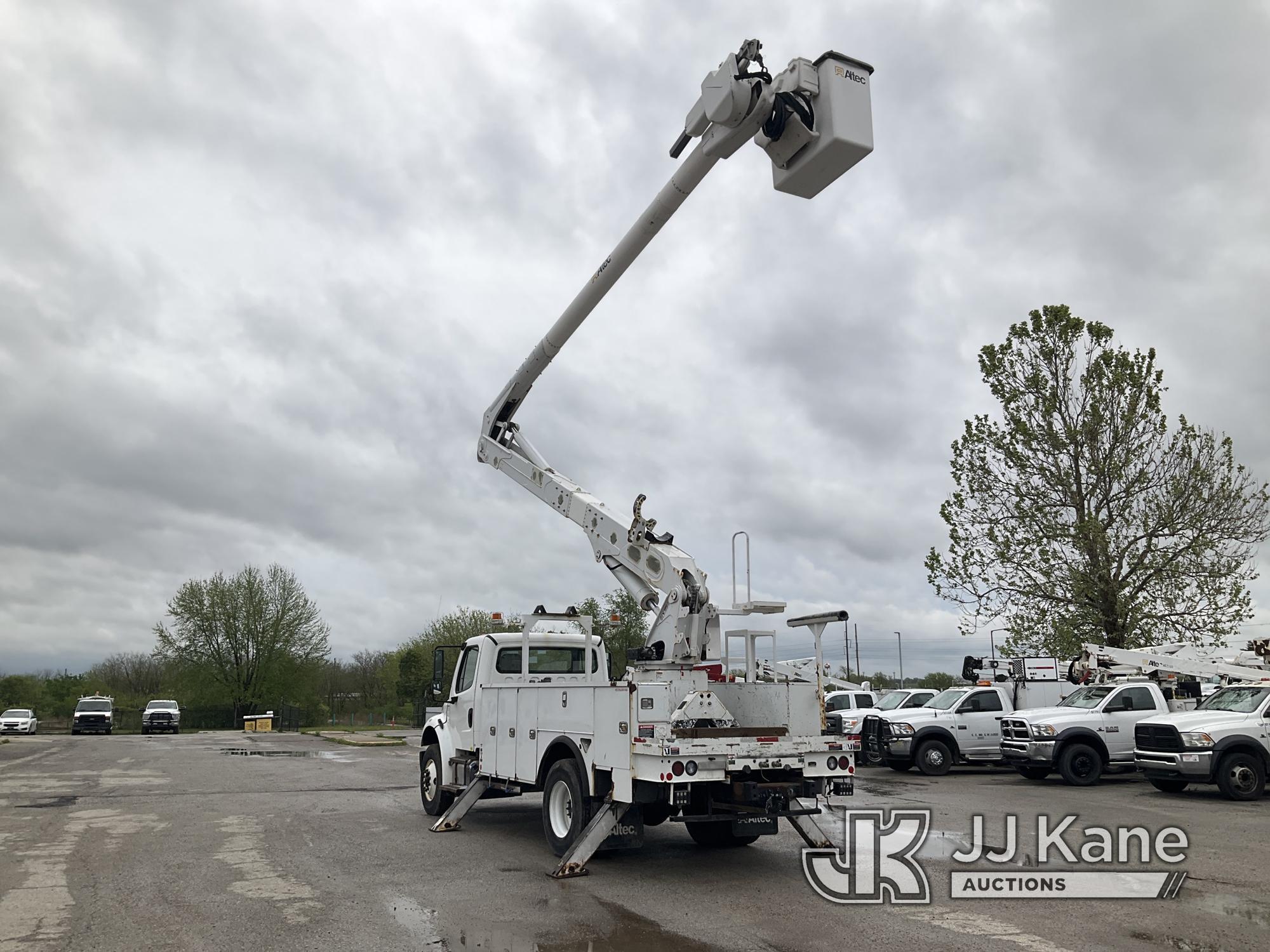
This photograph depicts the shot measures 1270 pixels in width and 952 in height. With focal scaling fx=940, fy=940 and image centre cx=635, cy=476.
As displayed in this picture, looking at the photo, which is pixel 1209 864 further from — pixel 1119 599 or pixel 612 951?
pixel 1119 599

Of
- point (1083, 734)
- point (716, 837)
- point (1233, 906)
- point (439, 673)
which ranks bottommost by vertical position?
point (1233, 906)

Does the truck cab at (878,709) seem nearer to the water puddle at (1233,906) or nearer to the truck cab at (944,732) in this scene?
the truck cab at (944,732)

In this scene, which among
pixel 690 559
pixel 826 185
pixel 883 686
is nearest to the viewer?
pixel 826 185

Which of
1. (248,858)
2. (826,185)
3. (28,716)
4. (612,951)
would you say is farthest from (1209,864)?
(28,716)

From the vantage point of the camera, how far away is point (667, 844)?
1034 cm

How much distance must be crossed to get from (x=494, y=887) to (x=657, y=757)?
1.81m

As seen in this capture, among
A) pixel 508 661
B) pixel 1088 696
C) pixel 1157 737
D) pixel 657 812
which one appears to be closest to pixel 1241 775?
pixel 1157 737

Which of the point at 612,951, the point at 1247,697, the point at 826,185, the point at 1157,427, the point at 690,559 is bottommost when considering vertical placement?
the point at 612,951

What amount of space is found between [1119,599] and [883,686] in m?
46.5

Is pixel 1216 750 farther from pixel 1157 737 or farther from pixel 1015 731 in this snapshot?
pixel 1015 731

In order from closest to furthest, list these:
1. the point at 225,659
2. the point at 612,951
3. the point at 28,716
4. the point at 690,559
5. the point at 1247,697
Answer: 1. the point at 612,951
2. the point at 690,559
3. the point at 1247,697
4. the point at 28,716
5. the point at 225,659

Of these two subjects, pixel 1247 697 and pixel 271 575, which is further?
pixel 271 575

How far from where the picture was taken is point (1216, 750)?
14.5 meters

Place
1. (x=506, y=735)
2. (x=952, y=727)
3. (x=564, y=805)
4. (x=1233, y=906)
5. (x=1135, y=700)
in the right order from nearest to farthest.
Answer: (x=1233, y=906) < (x=564, y=805) < (x=506, y=735) < (x=1135, y=700) < (x=952, y=727)
